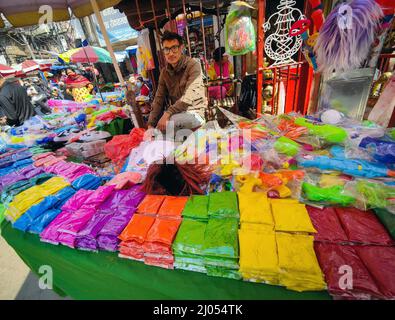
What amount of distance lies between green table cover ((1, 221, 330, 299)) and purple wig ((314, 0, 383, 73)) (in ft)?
5.57

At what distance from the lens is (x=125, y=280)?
1.05 metres

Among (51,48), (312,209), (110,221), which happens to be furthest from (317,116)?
(51,48)

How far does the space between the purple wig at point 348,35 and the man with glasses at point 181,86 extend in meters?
1.28

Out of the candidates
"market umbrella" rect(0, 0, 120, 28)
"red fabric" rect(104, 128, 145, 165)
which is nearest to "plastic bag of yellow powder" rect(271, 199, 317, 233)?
"red fabric" rect(104, 128, 145, 165)

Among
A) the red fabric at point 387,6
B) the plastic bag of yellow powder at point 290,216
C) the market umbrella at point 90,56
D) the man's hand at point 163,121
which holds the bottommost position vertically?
the plastic bag of yellow powder at point 290,216

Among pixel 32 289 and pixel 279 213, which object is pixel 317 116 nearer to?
pixel 279 213

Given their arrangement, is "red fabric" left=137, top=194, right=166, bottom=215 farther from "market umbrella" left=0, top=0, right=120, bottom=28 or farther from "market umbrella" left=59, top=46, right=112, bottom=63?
"market umbrella" left=59, top=46, right=112, bottom=63

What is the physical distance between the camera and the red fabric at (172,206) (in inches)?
46.4

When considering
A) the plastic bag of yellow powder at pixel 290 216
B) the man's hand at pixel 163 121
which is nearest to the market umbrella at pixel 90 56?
the man's hand at pixel 163 121

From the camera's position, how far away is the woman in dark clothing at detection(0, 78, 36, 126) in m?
4.34

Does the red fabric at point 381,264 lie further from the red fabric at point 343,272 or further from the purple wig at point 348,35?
the purple wig at point 348,35

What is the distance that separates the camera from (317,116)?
6.64 feet

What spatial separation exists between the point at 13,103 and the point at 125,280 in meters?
5.57

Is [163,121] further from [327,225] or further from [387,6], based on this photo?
A: [387,6]
